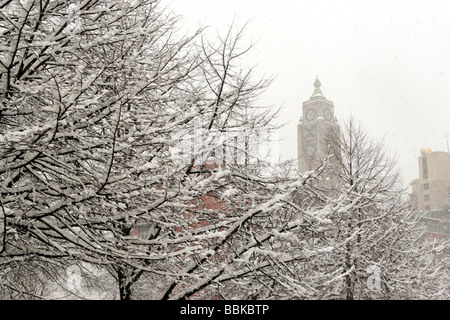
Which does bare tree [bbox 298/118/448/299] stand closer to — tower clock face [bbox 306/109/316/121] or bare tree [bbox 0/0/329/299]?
bare tree [bbox 0/0/329/299]

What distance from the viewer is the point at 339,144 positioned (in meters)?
10.7

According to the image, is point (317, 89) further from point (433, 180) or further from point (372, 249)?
point (372, 249)

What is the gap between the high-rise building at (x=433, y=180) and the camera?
68069 millimetres

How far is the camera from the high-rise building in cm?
6807

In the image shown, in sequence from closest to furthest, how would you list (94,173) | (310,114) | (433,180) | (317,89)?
(94,173)
(433,180)
(310,114)
(317,89)

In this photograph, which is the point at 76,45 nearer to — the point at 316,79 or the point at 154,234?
the point at 154,234

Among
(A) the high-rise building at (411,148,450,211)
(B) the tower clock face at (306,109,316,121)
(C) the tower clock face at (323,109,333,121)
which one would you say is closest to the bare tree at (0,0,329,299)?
(A) the high-rise building at (411,148,450,211)

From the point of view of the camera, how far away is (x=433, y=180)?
70125 mm

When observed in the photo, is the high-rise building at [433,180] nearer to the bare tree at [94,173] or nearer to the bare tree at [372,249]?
the bare tree at [372,249]

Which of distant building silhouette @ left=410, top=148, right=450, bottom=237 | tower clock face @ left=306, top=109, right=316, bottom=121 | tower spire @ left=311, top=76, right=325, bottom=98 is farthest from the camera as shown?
tower spire @ left=311, top=76, right=325, bottom=98

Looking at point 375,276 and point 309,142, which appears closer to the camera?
point 375,276

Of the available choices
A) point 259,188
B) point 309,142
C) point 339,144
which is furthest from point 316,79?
point 259,188

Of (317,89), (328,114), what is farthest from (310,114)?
(317,89)
